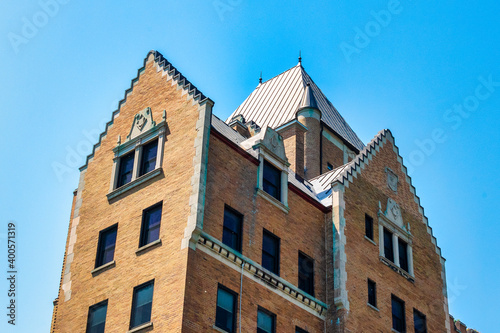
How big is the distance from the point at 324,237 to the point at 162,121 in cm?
960

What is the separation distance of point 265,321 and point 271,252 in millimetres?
3451

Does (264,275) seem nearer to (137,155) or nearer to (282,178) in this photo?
(282,178)

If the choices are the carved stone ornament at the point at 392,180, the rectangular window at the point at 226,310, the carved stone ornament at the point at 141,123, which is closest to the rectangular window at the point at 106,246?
the carved stone ornament at the point at 141,123

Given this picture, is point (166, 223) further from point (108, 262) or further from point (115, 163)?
point (115, 163)

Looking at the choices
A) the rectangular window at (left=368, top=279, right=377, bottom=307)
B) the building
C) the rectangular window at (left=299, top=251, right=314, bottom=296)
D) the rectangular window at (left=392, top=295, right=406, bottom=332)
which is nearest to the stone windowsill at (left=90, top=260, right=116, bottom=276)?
the building

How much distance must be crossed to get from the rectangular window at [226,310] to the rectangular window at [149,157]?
7.08 meters

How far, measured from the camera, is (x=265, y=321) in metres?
34.4

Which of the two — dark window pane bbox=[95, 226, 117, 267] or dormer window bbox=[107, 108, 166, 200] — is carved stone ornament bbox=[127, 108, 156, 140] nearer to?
dormer window bbox=[107, 108, 166, 200]

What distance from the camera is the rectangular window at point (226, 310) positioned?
1276 inches

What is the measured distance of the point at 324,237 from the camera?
1567 inches

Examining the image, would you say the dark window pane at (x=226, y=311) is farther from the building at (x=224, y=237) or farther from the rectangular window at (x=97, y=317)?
the rectangular window at (x=97, y=317)

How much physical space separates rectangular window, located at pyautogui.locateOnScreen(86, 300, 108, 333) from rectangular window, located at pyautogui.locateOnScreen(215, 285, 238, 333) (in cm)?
497

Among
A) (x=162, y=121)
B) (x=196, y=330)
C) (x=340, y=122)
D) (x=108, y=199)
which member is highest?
(x=340, y=122)

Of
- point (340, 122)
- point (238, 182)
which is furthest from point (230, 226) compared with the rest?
point (340, 122)
